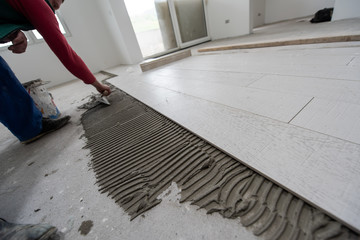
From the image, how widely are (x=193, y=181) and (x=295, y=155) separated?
378mm

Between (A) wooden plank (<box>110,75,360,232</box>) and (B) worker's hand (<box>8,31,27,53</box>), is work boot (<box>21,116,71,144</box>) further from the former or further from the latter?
(A) wooden plank (<box>110,75,360,232</box>)

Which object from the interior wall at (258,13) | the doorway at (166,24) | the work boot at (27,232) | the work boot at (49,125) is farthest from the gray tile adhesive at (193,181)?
the interior wall at (258,13)

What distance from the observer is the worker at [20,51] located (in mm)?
863

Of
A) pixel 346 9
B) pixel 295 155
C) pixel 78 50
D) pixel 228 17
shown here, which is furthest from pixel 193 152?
pixel 78 50

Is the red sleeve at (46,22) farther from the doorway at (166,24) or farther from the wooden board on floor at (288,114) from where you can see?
the doorway at (166,24)

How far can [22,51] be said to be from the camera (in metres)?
1.19

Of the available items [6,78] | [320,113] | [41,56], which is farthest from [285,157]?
[41,56]

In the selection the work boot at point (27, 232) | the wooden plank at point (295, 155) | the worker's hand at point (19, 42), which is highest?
the worker's hand at point (19, 42)

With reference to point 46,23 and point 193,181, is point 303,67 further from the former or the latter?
point 46,23

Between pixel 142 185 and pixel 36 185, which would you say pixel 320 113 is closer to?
pixel 142 185

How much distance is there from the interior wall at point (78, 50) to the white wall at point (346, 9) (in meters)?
4.51

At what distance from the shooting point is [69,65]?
43.0 inches

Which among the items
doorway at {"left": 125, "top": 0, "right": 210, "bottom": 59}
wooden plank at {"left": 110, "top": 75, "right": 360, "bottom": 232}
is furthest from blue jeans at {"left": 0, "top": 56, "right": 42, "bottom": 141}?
doorway at {"left": 125, "top": 0, "right": 210, "bottom": 59}

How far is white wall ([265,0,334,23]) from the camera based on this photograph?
15.2 ft
